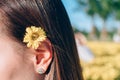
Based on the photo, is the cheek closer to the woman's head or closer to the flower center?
the woman's head

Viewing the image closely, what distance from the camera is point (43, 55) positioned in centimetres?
163

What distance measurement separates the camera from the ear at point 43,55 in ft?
5.30

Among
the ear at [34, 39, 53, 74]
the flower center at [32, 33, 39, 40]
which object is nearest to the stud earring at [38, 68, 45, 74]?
the ear at [34, 39, 53, 74]

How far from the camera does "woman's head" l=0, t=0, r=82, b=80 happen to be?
158cm

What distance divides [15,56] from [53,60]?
162mm

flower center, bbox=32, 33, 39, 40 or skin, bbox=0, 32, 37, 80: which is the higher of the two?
flower center, bbox=32, 33, 39, 40

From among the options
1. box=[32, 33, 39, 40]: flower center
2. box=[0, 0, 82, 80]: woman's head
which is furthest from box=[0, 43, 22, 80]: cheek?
box=[32, 33, 39, 40]: flower center

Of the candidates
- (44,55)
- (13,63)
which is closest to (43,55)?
(44,55)

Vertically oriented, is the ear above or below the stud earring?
above

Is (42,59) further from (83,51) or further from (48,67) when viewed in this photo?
(83,51)

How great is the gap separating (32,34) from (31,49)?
6cm

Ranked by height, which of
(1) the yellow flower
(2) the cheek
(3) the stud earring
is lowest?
(3) the stud earring

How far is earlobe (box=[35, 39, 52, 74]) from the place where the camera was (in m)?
1.62

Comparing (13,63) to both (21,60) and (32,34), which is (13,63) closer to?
(21,60)
